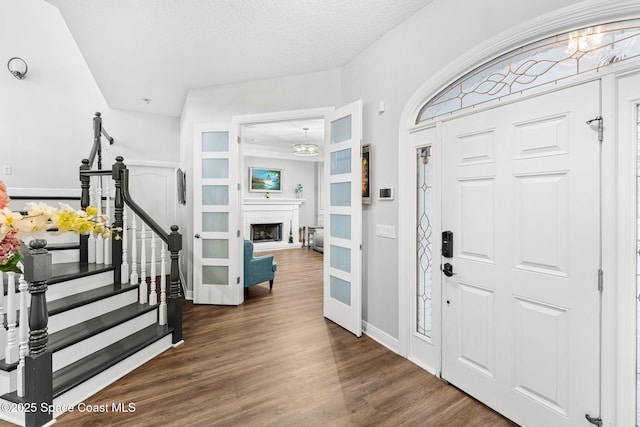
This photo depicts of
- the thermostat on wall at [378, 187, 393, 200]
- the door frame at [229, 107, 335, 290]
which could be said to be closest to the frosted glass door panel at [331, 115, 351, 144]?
the door frame at [229, 107, 335, 290]

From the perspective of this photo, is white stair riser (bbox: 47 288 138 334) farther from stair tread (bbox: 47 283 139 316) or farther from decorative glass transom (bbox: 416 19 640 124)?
decorative glass transom (bbox: 416 19 640 124)

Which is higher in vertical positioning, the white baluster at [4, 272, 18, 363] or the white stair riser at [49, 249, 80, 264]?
the white stair riser at [49, 249, 80, 264]

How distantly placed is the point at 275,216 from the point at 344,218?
6.22 m

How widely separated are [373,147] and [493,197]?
4.54 feet

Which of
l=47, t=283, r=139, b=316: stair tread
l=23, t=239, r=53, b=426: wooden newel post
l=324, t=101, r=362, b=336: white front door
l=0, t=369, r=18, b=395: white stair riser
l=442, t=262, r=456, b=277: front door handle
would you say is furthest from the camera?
l=324, t=101, r=362, b=336: white front door

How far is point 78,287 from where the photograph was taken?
9.09ft

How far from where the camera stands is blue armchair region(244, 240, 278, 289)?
443 centimetres

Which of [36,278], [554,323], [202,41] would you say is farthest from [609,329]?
[202,41]

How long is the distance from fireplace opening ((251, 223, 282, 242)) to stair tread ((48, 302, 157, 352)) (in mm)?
6155

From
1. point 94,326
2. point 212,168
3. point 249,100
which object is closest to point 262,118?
point 249,100

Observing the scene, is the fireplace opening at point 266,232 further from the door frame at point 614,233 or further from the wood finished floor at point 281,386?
the door frame at point 614,233

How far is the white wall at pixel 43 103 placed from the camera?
13.9ft

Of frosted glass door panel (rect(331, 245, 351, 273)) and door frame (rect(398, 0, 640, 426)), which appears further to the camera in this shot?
frosted glass door panel (rect(331, 245, 351, 273))

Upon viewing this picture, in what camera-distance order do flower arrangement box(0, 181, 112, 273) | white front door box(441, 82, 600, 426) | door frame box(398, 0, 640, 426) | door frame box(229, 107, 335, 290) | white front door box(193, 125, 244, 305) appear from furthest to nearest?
white front door box(193, 125, 244, 305) < door frame box(229, 107, 335, 290) < white front door box(441, 82, 600, 426) < door frame box(398, 0, 640, 426) < flower arrangement box(0, 181, 112, 273)
